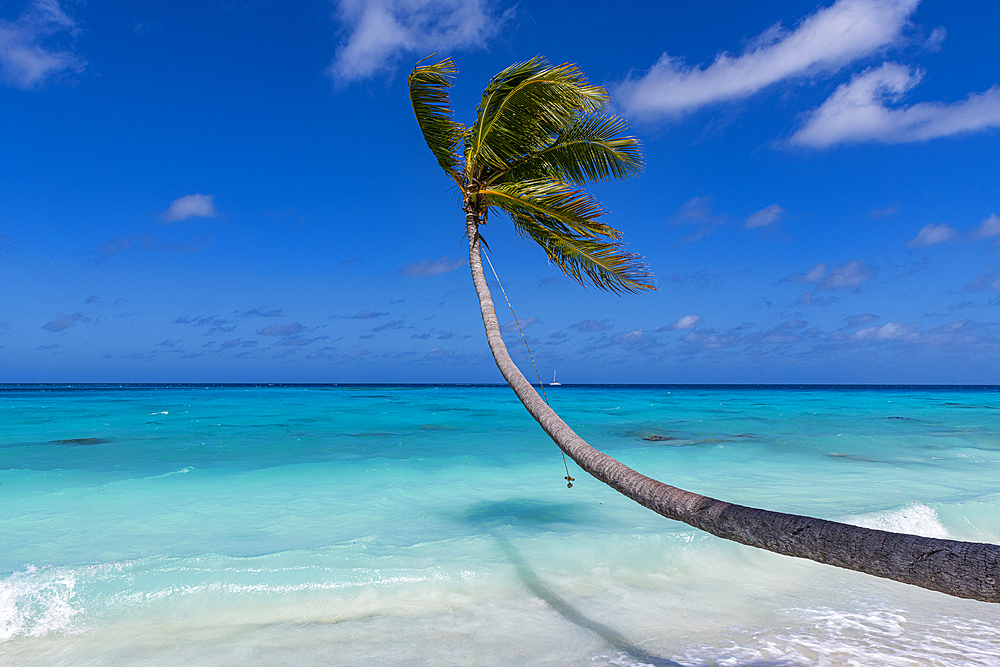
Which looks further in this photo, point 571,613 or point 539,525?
point 539,525

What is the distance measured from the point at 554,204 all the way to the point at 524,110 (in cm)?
125

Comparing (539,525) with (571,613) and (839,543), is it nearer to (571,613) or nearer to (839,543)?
(571,613)

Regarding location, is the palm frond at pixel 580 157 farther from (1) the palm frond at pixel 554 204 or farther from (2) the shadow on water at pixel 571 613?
(2) the shadow on water at pixel 571 613

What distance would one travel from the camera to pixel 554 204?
607 cm

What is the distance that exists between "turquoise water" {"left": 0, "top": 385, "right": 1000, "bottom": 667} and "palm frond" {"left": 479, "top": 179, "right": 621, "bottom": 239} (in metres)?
3.77

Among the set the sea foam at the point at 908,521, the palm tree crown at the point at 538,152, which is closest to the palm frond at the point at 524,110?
the palm tree crown at the point at 538,152

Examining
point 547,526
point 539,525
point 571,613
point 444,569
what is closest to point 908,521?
point 547,526

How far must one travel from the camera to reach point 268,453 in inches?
600

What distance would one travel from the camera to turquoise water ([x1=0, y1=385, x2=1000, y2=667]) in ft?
14.7

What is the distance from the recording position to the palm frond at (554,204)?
19.9ft

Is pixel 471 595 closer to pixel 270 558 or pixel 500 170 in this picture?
pixel 270 558

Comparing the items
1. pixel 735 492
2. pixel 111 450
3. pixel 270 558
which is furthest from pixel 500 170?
pixel 111 450

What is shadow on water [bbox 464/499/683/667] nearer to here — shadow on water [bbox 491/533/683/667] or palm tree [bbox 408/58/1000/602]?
shadow on water [bbox 491/533/683/667]

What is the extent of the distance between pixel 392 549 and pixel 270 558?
1.37 meters
